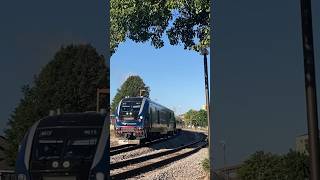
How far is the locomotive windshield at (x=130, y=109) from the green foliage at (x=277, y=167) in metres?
2.20

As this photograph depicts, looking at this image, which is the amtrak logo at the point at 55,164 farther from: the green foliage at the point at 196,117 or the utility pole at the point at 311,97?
the utility pole at the point at 311,97

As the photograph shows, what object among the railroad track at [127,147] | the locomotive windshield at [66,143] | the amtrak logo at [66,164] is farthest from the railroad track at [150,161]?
the amtrak logo at [66,164]

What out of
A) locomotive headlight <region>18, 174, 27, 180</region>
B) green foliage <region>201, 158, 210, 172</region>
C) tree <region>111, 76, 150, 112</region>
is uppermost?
tree <region>111, 76, 150, 112</region>

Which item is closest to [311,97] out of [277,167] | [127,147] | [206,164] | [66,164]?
[277,167]

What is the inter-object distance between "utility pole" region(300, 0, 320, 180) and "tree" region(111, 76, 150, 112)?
3490 mm

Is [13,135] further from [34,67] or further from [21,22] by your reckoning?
[21,22]

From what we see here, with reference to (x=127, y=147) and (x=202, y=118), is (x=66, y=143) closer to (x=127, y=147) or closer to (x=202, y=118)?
(x=127, y=147)

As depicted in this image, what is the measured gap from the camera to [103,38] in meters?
7.79

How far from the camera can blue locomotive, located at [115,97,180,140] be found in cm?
825

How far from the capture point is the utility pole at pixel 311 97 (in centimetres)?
460

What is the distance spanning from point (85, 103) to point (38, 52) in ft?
4.22

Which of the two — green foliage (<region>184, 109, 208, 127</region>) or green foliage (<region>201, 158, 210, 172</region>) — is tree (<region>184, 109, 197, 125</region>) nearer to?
green foliage (<region>184, 109, 208, 127</region>)

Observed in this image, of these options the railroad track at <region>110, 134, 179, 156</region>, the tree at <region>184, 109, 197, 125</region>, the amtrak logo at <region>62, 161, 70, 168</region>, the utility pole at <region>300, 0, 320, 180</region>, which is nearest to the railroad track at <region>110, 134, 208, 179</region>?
the railroad track at <region>110, 134, 179, 156</region>

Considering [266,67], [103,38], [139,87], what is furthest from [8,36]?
[266,67]
